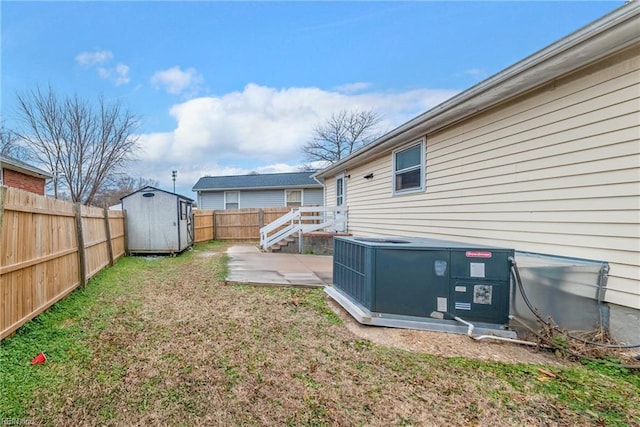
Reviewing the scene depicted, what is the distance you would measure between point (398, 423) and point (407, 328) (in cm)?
161

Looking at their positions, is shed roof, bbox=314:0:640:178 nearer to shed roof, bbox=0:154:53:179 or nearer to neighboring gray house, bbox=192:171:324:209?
shed roof, bbox=0:154:53:179

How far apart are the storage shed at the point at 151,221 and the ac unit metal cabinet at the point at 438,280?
26.5 feet

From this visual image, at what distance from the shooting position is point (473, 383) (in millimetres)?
2307

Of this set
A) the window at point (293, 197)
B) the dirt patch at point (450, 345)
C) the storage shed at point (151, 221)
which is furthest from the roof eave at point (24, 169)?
the dirt patch at point (450, 345)

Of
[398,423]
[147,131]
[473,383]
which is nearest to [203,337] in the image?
[398,423]

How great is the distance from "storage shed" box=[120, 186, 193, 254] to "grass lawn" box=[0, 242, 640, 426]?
608 cm

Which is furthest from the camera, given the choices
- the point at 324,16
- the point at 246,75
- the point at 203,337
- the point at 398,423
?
the point at 246,75

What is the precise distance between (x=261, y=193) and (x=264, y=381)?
1707 centimetres

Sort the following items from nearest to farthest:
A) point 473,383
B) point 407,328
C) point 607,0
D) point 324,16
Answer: point 473,383 → point 407,328 → point 607,0 → point 324,16

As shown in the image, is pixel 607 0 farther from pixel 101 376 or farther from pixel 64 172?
pixel 64 172

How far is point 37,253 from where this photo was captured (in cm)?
349

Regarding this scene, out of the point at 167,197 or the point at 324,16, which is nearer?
the point at 324,16

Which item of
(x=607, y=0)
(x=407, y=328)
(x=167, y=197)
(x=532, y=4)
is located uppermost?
(x=532, y=4)

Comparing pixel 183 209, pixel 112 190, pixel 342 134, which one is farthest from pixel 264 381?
pixel 112 190
